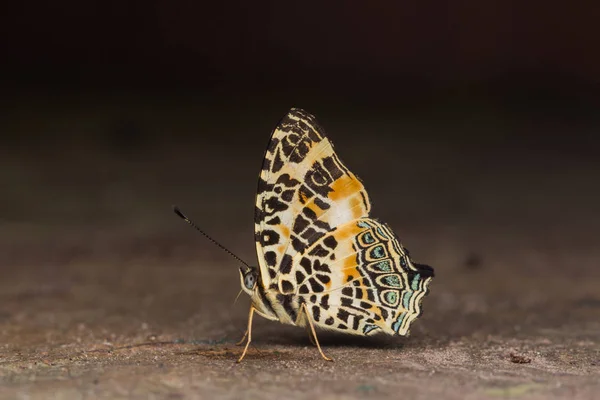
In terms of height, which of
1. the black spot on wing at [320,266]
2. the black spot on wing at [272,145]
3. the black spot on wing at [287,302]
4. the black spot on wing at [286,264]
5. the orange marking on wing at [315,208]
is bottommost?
the black spot on wing at [287,302]

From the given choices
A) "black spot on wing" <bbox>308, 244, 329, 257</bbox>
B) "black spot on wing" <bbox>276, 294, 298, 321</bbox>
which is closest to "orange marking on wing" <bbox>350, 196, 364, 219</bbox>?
"black spot on wing" <bbox>308, 244, 329, 257</bbox>

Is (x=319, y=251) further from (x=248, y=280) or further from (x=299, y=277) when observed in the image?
(x=248, y=280)

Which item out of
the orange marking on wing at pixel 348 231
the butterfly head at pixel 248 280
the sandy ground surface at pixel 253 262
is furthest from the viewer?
the orange marking on wing at pixel 348 231

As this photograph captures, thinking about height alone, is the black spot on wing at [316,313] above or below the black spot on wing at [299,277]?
below

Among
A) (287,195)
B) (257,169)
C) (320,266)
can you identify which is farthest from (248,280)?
(257,169)

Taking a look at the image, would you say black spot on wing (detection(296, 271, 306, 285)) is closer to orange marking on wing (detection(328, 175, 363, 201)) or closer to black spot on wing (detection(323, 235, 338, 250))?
black spot on wing (detection(323, 235, 338, 250))

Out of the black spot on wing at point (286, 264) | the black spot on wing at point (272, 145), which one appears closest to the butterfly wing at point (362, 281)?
the black spot on wing at point (286, 264)

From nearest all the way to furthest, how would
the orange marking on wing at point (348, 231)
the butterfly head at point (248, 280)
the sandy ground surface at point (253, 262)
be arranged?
the sandy ground surface at point (253, 262) < the butterfly head at point (248, 280) < the orange marking on wing at point (348, 231)

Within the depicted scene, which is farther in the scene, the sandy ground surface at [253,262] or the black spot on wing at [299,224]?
the black spot on wing at [299,224]

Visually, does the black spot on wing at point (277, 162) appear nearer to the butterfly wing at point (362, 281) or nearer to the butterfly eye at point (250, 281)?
the butterfly wing at point (362, 281)

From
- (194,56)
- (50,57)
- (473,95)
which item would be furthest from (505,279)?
(50,57)
